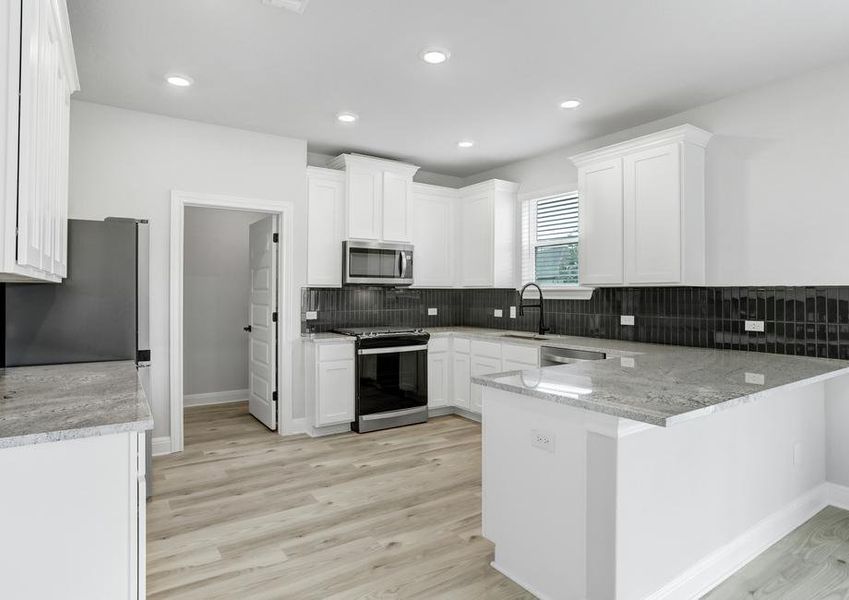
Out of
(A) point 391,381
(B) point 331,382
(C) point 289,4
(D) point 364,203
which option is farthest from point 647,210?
(B) point 331,382

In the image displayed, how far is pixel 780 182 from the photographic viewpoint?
319cm

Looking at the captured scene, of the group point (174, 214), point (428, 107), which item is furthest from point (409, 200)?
point (174, 214)

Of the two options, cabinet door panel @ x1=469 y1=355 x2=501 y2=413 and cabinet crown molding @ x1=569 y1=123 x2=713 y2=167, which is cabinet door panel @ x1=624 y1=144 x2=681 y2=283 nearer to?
cabinet crown molding @ x1=569 y1=123 x2=713 y2=167

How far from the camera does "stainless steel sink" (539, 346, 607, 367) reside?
3656mm

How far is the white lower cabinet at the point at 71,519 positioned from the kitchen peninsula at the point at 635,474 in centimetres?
139

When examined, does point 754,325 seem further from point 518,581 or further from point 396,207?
point 396,207

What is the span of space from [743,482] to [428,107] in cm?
302

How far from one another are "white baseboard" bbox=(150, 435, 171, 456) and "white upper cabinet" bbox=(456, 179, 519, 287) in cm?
321

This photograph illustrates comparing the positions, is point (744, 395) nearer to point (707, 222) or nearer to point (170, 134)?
point (707, 222)

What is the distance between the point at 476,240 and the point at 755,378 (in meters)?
3.35

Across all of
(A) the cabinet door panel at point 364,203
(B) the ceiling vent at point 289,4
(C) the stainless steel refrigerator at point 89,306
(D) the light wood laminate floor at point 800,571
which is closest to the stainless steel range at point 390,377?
(A) the cabinet door panel at point 364,203

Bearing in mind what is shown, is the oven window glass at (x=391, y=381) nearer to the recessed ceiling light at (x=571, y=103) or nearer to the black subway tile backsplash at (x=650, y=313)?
the black subway tile backsplash at (x=650, y=313)

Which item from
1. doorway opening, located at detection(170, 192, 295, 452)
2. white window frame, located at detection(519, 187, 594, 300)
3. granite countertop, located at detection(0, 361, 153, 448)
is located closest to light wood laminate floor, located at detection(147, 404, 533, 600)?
doorway opening, located at detection(170, 192, 295, 452)

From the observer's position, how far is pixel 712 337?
11.6ft
